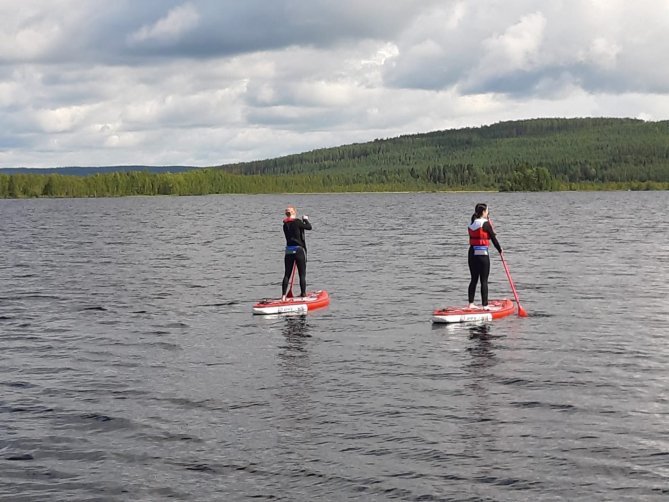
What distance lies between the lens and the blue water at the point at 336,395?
12.9m

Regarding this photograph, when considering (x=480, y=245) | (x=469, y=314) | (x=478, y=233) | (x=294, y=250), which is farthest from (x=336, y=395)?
(x=294, y=250)

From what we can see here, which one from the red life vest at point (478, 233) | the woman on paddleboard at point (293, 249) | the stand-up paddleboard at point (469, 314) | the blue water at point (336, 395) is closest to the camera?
the blue water at point (336, 395)

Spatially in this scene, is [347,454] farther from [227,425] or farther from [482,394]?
[482,394]

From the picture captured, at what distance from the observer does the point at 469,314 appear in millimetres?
25891

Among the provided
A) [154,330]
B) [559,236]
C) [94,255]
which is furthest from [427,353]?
[559,236]

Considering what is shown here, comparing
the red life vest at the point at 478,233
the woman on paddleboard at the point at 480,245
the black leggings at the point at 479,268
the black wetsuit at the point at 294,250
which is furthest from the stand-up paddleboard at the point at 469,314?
the black wetsuit at the point at 294,250

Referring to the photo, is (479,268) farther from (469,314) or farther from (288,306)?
(288,306)

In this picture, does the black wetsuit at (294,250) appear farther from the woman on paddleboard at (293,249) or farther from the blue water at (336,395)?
the blue water at (336,395)

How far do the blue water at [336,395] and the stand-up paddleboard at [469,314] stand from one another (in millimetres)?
476

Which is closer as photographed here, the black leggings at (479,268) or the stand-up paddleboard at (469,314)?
the stand-up paddleboard at (469,314)

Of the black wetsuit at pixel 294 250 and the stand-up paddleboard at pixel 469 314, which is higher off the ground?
the black wetsuit at pixel 294 250

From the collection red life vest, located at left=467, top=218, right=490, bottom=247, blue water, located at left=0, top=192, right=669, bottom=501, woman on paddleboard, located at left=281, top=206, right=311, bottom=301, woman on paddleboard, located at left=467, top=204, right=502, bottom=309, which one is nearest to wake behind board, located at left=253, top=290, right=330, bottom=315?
woman on paddleboard, located at left=281, top=206, right=311, bottom=301

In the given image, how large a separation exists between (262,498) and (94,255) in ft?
151

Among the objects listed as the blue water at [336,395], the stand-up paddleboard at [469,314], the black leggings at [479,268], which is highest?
the black leggings at [479,268]
